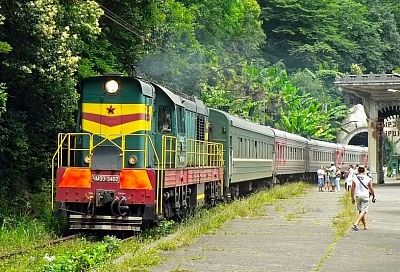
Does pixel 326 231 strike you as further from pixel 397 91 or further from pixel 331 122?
pixel 331 122

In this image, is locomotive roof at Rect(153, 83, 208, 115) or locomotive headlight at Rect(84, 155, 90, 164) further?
locomotive roof at Rect(153, 83, 208, 115)

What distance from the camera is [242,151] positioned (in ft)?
88.0

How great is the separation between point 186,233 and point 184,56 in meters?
23.6

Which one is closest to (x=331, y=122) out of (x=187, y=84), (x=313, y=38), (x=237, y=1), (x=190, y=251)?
(x=313, y=38)

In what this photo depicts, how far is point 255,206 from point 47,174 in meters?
6.65

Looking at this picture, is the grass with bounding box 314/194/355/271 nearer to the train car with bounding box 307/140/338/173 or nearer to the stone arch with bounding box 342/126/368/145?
the train car with bounding box 307/140/338/173

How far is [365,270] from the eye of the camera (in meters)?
11.6

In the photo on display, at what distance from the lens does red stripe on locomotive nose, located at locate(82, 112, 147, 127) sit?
15.7 metres

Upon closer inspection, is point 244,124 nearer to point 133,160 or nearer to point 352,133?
point 133,160

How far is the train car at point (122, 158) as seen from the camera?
15039 millimetres

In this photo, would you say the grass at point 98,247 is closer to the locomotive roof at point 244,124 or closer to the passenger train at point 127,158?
the passenger train at point 127,158

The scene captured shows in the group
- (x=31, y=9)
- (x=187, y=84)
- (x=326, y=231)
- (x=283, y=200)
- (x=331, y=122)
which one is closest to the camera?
(x=31, y=9)

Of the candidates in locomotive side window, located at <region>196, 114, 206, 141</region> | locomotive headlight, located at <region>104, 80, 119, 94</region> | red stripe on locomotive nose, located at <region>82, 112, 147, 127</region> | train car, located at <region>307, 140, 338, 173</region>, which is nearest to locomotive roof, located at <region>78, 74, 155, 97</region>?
locomotive headlight, located at <region>104, 80, 119, 94</region>

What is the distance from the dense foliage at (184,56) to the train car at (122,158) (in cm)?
181
